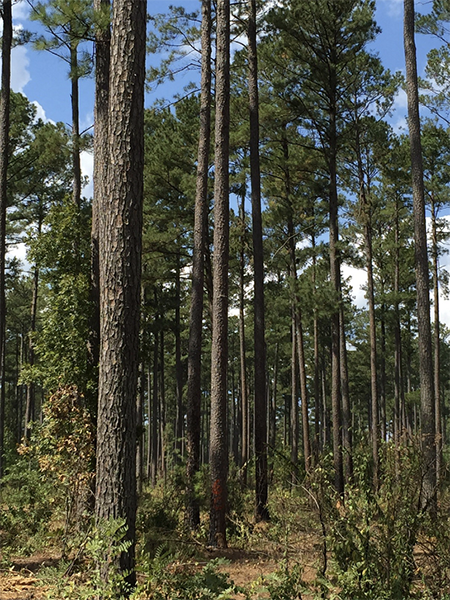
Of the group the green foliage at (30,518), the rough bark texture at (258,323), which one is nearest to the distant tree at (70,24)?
the rough bark texture at (258,323)

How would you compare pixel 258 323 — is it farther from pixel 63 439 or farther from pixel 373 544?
pixel 373 544

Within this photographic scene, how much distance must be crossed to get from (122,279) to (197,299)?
5.82 metres

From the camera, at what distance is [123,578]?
4.51m

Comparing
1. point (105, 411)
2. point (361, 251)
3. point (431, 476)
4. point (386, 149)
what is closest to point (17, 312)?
point (361, 251)

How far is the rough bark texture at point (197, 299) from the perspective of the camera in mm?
9898

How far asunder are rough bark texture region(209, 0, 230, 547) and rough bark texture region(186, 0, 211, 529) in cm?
116

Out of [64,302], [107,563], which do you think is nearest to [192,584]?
[107,563]

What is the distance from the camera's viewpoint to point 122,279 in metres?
4.98

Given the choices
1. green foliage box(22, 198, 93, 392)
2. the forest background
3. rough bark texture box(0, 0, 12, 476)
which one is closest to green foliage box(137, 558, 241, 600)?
the forest background

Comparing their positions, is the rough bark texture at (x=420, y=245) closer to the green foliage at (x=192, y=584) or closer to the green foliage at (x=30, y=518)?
the green foliage at (x=192, y=584)

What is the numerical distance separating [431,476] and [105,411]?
23.4 ft

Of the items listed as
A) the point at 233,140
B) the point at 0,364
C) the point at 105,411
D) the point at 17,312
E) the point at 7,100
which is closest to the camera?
the point at 105,411

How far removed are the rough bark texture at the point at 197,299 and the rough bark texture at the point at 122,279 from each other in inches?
199

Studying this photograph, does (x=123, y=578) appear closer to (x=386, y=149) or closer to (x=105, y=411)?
(x=105, y=411)
